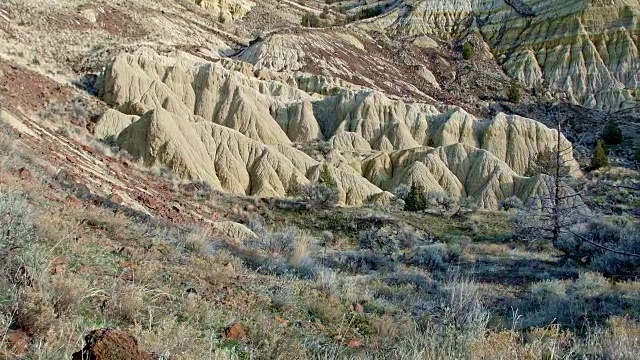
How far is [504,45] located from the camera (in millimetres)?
86750

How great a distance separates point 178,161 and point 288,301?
2409cm

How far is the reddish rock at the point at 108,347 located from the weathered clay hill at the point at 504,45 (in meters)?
59.4

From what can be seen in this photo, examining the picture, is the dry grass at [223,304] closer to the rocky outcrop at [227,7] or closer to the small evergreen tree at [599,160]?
the small evergreen tree at [599,160]

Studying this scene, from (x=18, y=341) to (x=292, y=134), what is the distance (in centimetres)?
4405

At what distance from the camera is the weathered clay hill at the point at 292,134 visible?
3181 cm

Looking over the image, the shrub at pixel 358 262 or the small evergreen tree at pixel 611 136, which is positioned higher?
the small evergreen tree at pixel 611 136

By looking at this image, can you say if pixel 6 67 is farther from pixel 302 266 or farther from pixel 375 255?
pixel 302 266

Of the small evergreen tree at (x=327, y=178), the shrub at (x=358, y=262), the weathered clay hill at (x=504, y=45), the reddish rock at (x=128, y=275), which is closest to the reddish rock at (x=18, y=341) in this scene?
the reddish rock at (x=128, y=275)

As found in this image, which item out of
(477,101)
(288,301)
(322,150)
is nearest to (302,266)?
(288,301)

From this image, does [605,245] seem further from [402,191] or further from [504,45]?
[504,45]

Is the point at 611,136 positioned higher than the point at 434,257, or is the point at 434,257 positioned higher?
the point at 611,136

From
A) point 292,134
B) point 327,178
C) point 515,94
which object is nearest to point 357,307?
point 327,178

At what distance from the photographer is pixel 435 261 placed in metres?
14.9

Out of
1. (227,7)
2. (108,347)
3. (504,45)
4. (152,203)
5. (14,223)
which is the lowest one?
(152,203)
